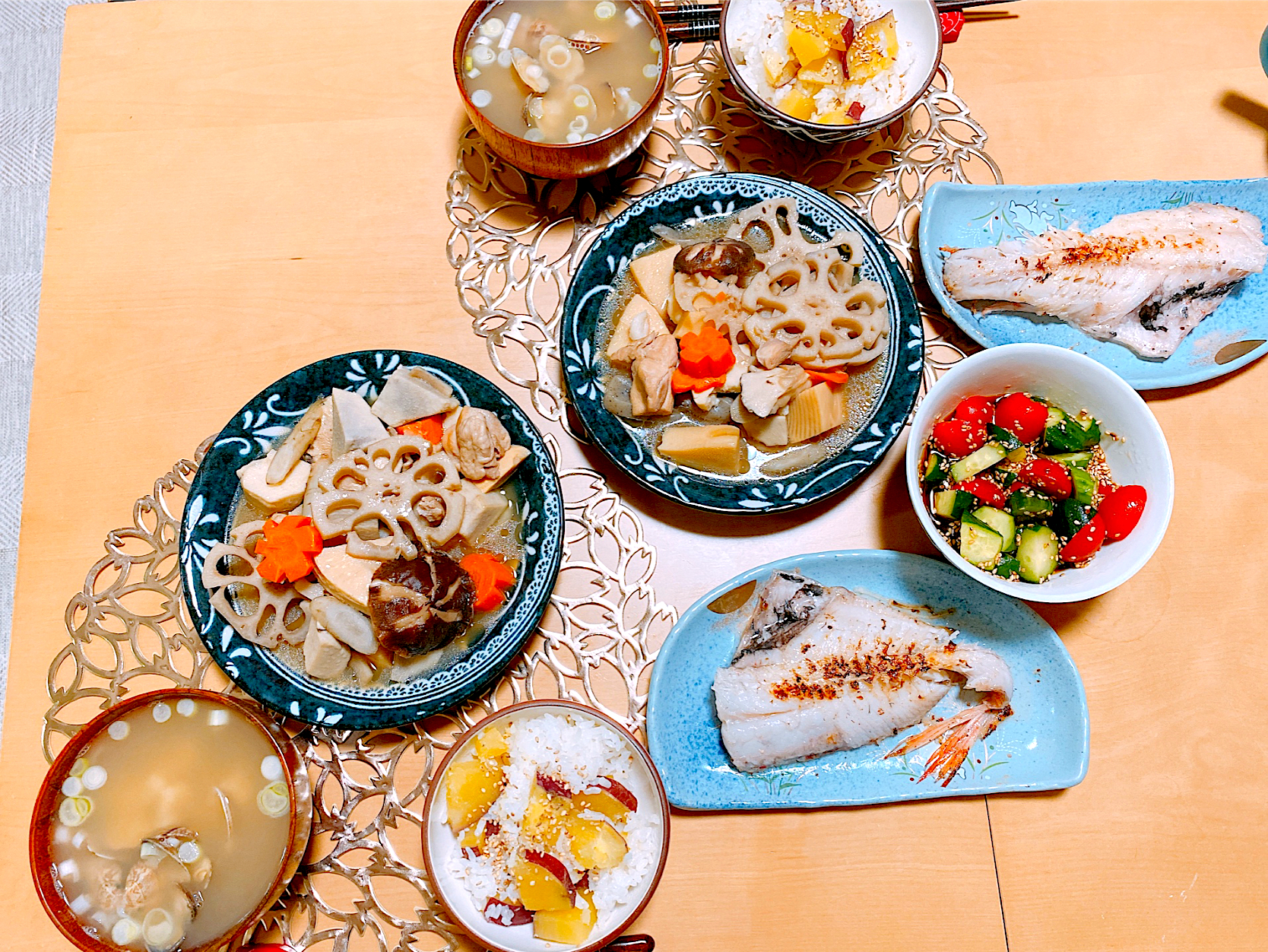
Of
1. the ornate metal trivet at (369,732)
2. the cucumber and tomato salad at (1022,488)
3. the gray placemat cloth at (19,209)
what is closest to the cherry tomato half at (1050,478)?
the cucumber and tomato salad at (1022,488)

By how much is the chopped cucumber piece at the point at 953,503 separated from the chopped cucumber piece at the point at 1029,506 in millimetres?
97

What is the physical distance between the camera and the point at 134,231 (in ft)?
7.06

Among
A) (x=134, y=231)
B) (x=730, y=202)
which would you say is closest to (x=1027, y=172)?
(x=730, y=202)

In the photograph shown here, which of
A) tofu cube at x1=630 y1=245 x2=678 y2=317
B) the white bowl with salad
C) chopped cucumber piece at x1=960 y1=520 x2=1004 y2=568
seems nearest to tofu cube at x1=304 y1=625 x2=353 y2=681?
tofu cube at x1=630 y1=245 x2=678 y2=317

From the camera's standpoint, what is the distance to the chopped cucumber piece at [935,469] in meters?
1.88

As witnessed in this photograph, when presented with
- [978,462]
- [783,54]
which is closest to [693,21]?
[783,54]

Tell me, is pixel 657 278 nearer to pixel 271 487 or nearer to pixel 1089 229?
pixel 271 487

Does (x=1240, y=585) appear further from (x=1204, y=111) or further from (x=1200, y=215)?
(x=1204, y=111)

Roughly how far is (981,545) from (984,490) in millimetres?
138

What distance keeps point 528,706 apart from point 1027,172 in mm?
1932

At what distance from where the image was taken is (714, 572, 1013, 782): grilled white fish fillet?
1.83 meters

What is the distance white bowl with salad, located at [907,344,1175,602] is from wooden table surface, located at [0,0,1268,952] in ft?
0.61

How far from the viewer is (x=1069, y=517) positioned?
1.85 metres

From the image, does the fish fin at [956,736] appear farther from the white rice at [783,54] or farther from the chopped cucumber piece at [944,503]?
the white rice at [783,54]
